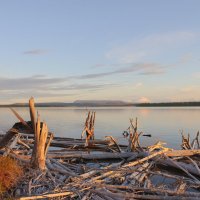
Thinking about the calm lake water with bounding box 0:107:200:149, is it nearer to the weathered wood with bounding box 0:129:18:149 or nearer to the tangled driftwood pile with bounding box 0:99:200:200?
the tangled driftwood pile with bounding box 0:99:200:200

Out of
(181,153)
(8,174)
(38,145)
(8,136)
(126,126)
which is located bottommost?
(126,126)

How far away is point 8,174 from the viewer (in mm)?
8578

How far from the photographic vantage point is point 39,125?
9461 mm

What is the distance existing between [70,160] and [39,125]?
2709 millimetres

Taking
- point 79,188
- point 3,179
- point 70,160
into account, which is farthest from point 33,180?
point 70,160

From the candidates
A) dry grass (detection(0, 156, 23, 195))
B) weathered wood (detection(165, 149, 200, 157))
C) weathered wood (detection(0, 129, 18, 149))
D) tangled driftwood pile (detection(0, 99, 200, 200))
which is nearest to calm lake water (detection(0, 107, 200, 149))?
weathered wood (detection(165, 149, 200, 157))

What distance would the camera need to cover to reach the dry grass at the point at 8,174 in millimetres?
8406

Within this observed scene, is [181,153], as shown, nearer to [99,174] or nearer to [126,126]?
[99,174]

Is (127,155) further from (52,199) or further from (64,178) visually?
(52,199)

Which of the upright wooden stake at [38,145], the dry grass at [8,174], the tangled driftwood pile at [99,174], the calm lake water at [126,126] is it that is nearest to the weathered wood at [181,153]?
the tangled driftwood pile at [99,174]

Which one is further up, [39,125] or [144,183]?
[39,125]

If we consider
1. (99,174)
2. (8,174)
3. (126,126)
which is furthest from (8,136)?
(126,126)

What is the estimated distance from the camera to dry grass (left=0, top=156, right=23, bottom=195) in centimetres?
841

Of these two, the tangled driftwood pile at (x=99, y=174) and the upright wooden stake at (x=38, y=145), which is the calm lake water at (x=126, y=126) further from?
the upright wooden stake at (x=38, y=145)
